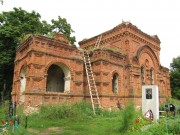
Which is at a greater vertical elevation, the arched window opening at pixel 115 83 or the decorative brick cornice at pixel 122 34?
the decorative brick cornice at pixel 122 34

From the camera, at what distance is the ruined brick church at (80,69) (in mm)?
13781

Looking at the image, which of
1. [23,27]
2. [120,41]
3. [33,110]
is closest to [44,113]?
[33,110]

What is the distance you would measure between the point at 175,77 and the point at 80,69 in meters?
21.9

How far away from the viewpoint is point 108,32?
69.3 ft

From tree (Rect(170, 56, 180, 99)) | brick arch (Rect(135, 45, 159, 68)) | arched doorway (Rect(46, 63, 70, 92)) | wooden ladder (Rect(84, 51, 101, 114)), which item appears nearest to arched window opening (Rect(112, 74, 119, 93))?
wooden ladder (Rect(84, 51, 101, 114))

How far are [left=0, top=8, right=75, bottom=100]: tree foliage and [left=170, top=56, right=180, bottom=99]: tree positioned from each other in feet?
73.8

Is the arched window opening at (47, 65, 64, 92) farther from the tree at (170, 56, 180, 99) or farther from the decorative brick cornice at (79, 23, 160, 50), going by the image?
the tree at (170, 56, 180, 99)

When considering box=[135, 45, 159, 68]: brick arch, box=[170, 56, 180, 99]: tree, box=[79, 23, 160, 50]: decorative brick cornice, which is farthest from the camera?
box=[170, 56, 180, 99]: tree

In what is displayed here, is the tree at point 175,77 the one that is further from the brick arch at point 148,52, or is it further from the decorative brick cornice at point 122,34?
the decorative brick cornice at point 122,34

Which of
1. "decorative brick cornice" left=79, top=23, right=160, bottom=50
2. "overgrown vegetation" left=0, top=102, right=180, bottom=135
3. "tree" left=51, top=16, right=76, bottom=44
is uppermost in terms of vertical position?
"tree" left=51, top=16, right=76, bottom=44

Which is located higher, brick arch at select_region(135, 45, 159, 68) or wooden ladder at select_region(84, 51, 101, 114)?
brick arch at select_region(135, 45, 159, 68)

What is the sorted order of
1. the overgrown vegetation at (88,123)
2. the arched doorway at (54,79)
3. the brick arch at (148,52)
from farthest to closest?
the brick arch at (148,52), the arched doorway at (54,79), the overgrown vegetation at (88,123)

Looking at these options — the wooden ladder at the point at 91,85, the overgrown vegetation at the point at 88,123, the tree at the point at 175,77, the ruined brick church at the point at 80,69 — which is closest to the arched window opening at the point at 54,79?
the ruined brick church at the point at 80,69

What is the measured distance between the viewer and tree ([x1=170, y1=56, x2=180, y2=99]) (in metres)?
30.9
